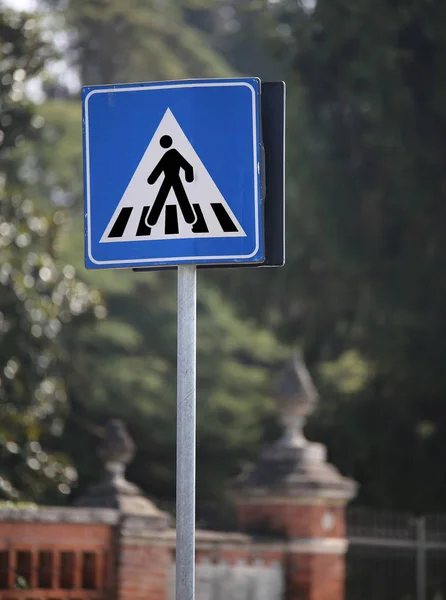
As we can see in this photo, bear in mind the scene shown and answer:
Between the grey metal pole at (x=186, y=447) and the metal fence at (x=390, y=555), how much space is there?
28.6 ft

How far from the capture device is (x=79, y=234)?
2288 cm

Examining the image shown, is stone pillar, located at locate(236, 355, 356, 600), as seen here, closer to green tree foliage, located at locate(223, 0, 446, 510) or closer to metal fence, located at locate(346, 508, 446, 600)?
metal fence, located at locate(346, 508, 446, 600)

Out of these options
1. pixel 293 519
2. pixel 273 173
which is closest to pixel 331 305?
pixel 293 519

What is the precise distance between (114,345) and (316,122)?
4787 millimetres

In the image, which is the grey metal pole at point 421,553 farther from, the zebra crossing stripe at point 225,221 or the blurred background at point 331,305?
the zebra crossing stripe at point 225,221

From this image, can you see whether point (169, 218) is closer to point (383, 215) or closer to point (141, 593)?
point (141, 593)

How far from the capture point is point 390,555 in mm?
12898

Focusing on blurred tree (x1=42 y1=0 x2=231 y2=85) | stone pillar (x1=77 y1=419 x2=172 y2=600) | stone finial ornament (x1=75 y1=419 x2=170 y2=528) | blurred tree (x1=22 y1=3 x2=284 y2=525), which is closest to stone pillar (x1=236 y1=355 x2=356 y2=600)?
stone finial ornament (x1=75 y1=419 x2=170 y2=528)

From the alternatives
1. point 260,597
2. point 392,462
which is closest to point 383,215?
point 392,462

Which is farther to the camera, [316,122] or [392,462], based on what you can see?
[316,122]

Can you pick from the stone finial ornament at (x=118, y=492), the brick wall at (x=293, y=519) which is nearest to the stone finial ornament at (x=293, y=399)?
the brick wall at (x=293, y=519)

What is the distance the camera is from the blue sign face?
4.11 m

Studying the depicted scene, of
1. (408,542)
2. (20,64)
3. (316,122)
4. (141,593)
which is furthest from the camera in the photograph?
(316,122)

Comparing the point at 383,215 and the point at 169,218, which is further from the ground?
the point at 383,215
